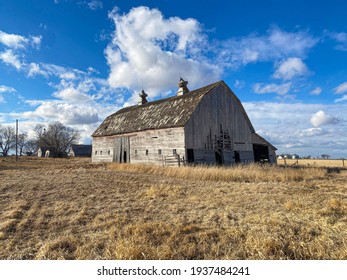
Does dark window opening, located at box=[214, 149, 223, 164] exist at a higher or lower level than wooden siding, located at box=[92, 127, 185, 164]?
lower

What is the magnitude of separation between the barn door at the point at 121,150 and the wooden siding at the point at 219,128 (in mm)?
7999

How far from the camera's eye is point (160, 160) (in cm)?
2022

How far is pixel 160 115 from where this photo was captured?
2202cm

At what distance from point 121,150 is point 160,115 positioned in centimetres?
614

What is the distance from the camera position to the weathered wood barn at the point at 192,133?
62.7 ft

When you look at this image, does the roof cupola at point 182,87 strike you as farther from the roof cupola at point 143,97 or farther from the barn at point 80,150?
the barn at point 80,150

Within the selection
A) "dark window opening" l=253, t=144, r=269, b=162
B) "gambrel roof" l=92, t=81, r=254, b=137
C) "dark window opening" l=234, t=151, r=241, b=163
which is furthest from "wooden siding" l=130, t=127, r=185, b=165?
"dark window opening" l=253, t=144, r=269, b=162

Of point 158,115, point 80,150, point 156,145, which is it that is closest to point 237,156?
point 156,145

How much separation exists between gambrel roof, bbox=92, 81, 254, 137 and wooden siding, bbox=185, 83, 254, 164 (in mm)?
520

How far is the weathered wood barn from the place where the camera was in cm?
1911

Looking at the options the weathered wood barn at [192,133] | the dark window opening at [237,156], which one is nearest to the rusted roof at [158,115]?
the weathered wood barn at [192,133]

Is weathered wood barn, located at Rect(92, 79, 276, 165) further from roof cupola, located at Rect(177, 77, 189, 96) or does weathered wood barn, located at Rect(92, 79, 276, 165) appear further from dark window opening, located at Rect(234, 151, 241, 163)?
roof cupola, located at Rect(177, 77, 189, 96)

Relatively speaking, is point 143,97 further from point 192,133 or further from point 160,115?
point 192,133
